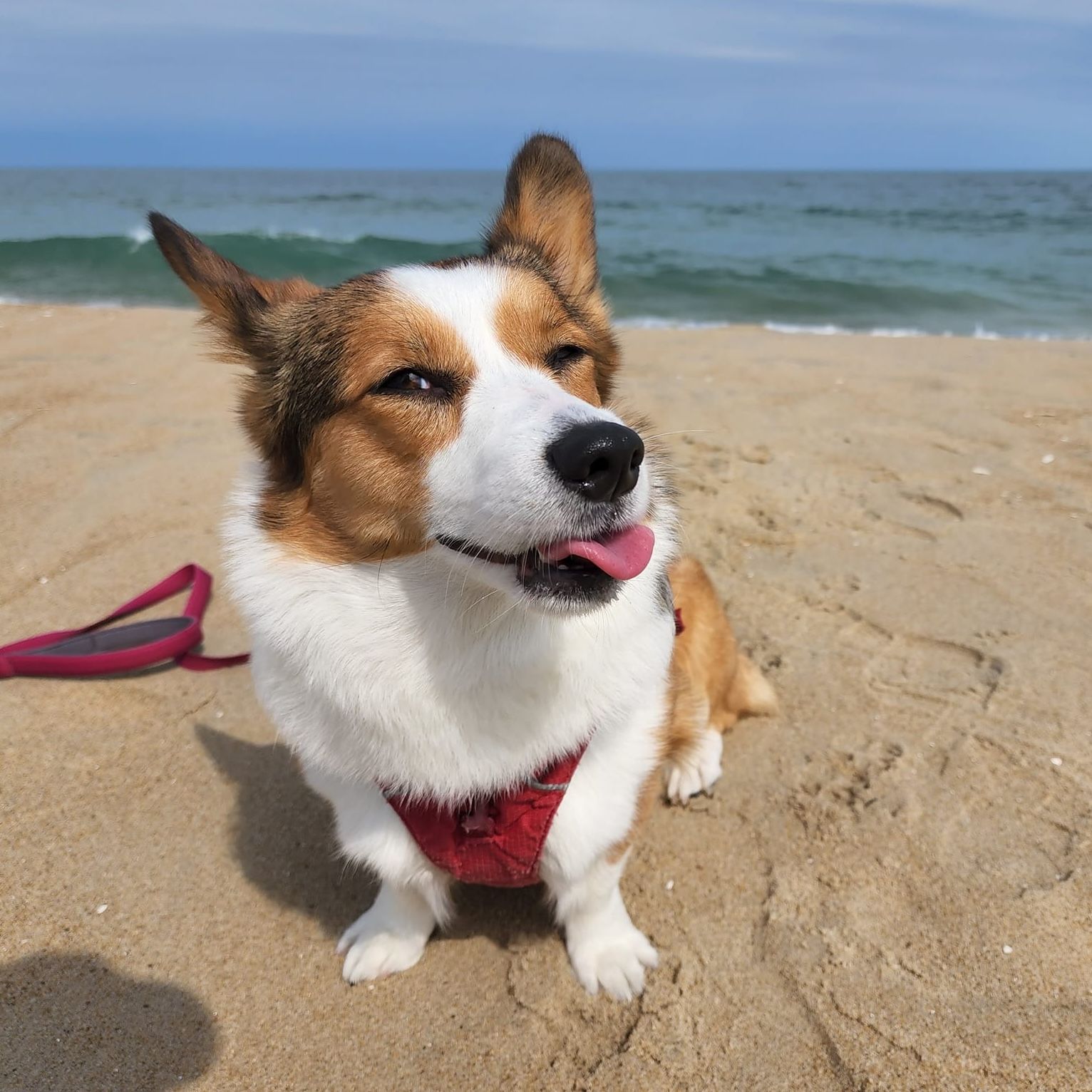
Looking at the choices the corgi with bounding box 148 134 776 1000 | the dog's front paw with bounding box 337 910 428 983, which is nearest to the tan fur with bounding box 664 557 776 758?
the corgi with bounding box 148 134 776 1000

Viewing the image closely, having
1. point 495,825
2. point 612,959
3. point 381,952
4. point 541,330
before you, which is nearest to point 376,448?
point 541,330

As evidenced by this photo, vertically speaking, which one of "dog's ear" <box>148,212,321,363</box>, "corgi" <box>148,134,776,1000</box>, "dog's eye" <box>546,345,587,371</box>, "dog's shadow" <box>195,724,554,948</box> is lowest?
"dog's shadow" <box>195,724,554,948</box>

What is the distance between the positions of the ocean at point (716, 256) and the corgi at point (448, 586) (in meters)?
0.92

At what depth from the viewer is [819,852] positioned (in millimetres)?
2525

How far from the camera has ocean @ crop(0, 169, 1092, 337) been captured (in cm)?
1296

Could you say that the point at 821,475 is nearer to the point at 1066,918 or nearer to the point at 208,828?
the point at 1066,918

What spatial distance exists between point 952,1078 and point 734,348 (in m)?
7.42

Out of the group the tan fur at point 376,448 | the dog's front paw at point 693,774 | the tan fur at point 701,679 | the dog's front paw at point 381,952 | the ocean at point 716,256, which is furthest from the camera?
the ocean at point 716,256

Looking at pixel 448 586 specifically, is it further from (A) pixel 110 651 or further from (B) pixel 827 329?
(B) pixel 827 329

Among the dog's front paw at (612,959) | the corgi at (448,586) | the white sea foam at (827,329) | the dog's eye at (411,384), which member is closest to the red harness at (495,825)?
the corgi at (448,586)

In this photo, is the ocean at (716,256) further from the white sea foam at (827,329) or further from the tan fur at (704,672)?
the tan fur at (704,672)

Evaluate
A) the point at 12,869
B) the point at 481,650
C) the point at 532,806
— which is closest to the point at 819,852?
the point at 532,806

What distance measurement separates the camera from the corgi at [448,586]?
1.68 metres

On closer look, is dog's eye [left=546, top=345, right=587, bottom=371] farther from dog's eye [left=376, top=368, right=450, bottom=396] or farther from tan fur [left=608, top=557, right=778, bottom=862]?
tan fur [left=608, top=557, right=778, bottom=862]
